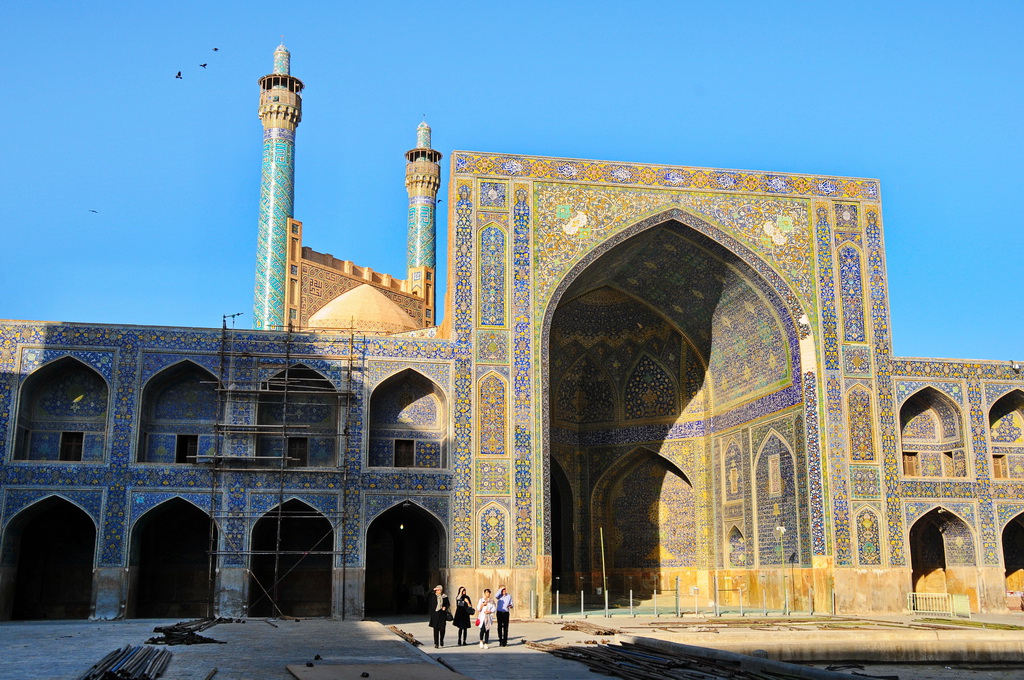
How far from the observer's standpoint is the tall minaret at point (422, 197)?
35938mm

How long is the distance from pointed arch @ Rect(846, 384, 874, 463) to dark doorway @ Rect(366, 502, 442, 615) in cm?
857

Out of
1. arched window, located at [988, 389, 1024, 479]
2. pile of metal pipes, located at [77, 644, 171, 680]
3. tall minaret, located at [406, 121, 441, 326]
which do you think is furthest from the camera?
tall minaret, located at [406, 121, 441, 326]

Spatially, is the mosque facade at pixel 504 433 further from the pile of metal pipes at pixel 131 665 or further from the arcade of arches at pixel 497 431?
the pile of metal pipes at pixel 131 665

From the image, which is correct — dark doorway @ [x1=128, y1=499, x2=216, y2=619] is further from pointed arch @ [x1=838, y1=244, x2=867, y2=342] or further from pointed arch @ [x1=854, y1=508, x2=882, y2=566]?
pointed arch @ [x1=838, y1=244, x2=867, y2=342]

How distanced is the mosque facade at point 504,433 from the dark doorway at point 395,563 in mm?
60

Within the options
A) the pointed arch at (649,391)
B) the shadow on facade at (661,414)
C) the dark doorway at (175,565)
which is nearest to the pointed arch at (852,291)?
the shadow on facade at (661,414)

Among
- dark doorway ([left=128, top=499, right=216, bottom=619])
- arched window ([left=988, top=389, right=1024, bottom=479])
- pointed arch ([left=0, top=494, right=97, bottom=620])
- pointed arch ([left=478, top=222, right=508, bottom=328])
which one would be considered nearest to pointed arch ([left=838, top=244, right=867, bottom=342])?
arched window ([left=988, top=389, right=1024, bottom=479])

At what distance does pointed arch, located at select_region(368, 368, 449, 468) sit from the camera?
19.7m

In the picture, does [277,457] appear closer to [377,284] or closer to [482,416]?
[482,416]

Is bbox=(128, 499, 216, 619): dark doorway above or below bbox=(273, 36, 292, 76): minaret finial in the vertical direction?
below

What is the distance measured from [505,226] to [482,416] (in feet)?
12.1

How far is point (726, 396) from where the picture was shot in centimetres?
2322

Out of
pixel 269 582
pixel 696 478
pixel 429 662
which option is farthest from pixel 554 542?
pixel 429 662

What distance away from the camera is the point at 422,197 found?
36531mm
